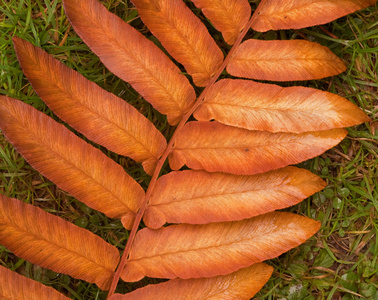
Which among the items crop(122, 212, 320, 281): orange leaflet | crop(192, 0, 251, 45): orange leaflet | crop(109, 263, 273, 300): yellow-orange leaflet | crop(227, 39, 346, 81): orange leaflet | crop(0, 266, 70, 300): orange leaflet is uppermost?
crop(192, 0, 251, 45): orange leaflet

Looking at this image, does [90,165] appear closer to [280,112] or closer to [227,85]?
[227,85]

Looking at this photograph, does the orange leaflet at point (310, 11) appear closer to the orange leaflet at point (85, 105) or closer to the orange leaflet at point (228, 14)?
the orange leaflet at point (228, 14)

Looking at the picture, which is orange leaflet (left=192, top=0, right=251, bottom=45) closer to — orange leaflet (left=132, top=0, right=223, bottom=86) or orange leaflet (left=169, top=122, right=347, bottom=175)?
orange leaflet (left=132, top=0, right=223, bottom=86)

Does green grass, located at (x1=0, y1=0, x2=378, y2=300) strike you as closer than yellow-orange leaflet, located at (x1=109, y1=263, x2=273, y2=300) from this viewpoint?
No

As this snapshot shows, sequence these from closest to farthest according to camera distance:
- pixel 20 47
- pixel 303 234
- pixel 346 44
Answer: pixel 20 47, pixel 303 234, pixel 346 44

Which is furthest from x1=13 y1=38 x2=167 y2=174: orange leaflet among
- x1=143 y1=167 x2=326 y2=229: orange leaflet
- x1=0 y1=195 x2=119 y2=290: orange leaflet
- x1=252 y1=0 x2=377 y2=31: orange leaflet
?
x1=252 y1=0 x2=377 y2=31: orange leaflet

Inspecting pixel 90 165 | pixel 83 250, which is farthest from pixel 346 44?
pixel 83 250
